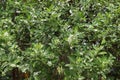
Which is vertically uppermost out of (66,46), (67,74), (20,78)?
(66,46)

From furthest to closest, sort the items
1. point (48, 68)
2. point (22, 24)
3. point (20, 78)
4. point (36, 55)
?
point (20, 78), point (22, 24), point (48, 68), point (36, 55)

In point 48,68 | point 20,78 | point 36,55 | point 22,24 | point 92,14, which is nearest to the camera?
point 36,55

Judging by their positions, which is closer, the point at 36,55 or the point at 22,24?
the point at 36,55

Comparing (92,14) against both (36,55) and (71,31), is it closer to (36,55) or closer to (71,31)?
(71,31)

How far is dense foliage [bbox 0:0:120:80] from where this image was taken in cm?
247

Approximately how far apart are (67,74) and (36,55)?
12.0 inches

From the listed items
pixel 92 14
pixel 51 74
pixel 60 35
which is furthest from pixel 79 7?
pixel 51 74

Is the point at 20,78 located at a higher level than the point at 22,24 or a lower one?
lower

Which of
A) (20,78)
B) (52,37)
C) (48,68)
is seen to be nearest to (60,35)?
(52,37)

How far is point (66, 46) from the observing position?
8.41 ft

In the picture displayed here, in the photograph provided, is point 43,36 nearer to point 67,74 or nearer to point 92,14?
point 67,74

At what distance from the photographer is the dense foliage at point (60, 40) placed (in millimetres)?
2473

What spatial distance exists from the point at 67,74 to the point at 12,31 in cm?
69

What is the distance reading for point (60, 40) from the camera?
261 centimetres
